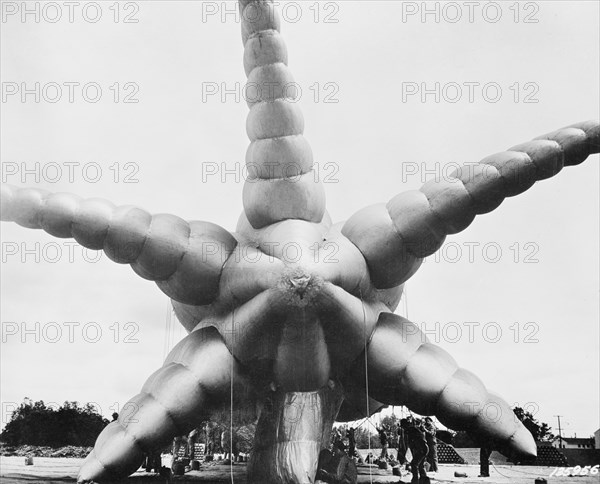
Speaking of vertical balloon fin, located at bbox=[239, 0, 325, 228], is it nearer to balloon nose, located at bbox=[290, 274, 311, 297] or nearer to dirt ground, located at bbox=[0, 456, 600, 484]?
balloon nose, located at bbox=[290, 274, 311, 297]

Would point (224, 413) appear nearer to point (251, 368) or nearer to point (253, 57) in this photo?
point (251, 368)

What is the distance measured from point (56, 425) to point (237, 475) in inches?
626

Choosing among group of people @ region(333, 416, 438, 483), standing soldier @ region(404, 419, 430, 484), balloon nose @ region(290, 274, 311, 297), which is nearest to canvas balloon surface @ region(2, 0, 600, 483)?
balloon nose @ region(290, 274, 311, 297)

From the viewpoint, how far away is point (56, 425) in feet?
84.5

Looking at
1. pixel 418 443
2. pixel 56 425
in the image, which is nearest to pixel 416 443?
pixel 418 443

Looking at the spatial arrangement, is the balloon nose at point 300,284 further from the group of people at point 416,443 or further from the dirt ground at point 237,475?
the group of people at point 416,443

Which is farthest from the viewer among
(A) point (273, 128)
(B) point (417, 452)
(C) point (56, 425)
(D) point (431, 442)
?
(C) point (56, 425)

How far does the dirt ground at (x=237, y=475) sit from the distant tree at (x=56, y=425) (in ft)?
19.7

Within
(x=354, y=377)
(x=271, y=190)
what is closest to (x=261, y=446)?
(x=354, y=377)

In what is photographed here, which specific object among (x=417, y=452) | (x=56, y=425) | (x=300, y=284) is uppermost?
(x=300, y=284)

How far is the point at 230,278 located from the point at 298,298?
3.71ft

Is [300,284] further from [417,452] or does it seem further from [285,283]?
[417,452]

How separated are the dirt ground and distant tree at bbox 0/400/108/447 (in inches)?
237

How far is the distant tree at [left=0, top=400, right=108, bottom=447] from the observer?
24.8 m
